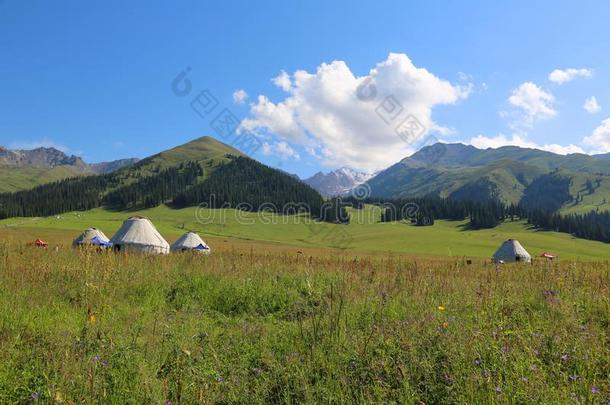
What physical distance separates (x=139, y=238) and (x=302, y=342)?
127 ft

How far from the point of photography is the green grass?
10025 centimetres

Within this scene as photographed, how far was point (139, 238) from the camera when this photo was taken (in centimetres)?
4084

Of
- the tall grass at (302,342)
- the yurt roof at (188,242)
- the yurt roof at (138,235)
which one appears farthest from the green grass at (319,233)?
the tall grass at (302,342)

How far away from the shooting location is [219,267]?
1147 cm

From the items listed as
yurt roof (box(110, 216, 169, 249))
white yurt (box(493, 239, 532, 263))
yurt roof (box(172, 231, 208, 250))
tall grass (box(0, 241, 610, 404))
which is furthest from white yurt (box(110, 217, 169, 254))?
white yurt (box(493, 239, 532, 263))

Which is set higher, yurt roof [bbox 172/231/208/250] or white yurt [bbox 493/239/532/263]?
yurt roof [bbox 172/231/208/250]

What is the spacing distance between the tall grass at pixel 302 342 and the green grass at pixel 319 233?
247 feet

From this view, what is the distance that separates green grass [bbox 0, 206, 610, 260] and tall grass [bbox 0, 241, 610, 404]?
75.2 m

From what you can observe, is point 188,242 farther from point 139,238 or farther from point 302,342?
point 302,342

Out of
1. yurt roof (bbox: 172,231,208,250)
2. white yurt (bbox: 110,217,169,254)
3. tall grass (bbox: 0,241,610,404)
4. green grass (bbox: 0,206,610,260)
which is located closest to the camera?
tall grass (bbox: 0,241,610,404)

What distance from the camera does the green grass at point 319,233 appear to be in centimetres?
10025

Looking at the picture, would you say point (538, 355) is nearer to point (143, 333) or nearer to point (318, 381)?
point (318, 381)

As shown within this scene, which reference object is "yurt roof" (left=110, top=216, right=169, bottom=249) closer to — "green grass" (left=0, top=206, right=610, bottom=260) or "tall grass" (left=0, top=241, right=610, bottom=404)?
"tall grass" (left=0, top=241, right=610, bottom=404)

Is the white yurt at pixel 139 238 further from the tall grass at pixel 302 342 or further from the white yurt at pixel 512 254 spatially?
the white yurt at pixel 512 254
